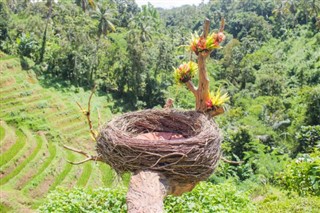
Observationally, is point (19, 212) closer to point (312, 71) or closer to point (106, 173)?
point (106, 173)

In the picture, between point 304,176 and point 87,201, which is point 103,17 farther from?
point 87,201

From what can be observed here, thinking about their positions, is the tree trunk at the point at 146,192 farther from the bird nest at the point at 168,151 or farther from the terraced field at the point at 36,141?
the terraced field at the point at 36,141

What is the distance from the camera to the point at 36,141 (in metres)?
16.8

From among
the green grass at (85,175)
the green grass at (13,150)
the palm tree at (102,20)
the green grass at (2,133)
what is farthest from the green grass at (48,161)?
the palm tree at (102,20)

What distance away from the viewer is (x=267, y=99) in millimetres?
24344

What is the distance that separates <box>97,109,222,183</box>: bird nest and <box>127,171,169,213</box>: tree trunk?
2.5 inches

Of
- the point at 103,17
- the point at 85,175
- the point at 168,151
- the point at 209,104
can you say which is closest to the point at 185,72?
the point at 209,104

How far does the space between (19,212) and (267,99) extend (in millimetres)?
17079

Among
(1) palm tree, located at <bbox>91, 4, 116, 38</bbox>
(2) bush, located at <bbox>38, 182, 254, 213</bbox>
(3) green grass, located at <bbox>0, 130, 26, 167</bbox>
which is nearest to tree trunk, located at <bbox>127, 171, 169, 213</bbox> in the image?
(2) bush, located at <bbox>38, 182, 254, 213</bbox>

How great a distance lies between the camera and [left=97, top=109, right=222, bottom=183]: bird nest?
2.01 meters

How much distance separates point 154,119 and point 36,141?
15085mm

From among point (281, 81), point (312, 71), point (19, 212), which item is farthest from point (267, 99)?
point (19, 212)

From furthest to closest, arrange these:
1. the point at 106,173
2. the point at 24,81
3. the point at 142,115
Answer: the point at 24,81
the point at 106,173
the point at 142,115

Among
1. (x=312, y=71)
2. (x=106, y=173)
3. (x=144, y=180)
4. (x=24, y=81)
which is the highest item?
(x=144, y=180)
